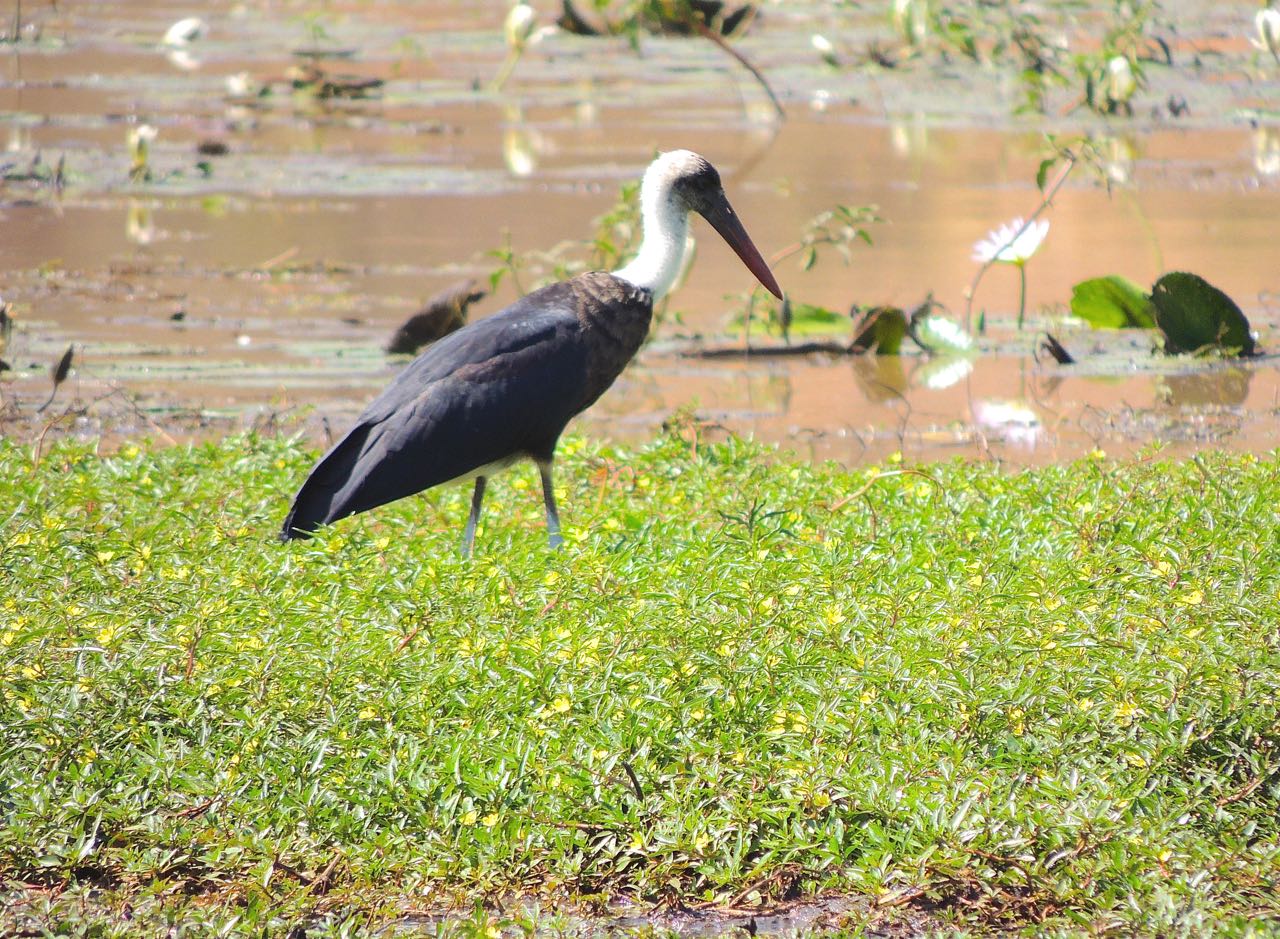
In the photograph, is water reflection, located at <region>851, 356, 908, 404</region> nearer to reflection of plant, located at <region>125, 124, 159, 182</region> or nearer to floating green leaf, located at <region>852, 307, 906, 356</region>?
floating green leaf, located at <region>852, 307, 906, 356</region>

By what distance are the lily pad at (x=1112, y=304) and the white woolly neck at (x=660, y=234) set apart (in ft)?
9.46

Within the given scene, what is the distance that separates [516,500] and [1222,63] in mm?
11703

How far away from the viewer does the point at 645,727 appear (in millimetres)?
3432

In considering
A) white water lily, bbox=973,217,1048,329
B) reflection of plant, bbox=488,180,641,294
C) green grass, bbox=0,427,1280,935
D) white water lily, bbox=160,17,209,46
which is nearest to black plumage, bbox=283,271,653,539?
green grass, bbox=0,427,1280,935

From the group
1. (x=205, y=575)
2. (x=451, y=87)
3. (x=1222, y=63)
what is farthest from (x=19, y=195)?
(x=1222, y=63)

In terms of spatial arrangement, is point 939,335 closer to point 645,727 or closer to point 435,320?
point 435,320

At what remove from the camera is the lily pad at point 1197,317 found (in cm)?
710

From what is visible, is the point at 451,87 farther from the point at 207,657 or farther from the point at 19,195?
the point at 207,657

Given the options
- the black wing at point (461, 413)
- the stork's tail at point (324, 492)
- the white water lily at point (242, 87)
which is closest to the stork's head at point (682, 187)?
the black wing at point (461, 413)

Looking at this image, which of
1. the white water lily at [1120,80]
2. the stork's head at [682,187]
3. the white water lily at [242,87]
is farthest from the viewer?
the white water lily at [242,87]

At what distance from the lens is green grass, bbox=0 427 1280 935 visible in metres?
3.10

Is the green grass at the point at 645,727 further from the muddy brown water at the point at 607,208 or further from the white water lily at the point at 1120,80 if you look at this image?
the white water lily at the point at 1120,80

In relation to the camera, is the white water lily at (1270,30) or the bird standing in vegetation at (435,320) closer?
the bird standing in vegetation at (435,320)

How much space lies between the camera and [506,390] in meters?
4.75
